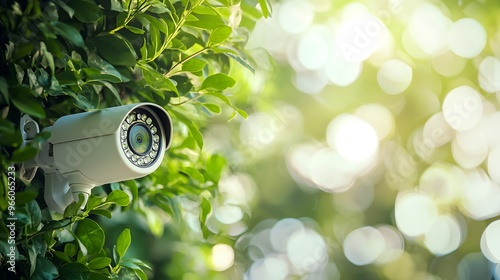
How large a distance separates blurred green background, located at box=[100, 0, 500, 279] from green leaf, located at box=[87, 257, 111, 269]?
161 cm

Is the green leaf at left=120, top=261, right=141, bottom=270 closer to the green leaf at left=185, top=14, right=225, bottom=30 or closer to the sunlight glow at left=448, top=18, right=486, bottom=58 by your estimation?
the green leaf at left=185, top=14, right=225, bottom=30

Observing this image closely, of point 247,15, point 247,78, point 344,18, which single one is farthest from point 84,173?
point 344,18

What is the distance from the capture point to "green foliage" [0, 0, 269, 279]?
819 millimetres

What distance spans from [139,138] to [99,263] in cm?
18

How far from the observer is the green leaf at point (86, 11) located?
89cm

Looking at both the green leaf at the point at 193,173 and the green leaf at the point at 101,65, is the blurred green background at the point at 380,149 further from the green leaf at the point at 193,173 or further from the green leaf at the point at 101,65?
the green leaf at the point at 101,65

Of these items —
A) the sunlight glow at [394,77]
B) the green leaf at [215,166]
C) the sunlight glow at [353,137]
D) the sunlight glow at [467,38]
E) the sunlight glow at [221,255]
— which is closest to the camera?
the green leaf at [215,166]

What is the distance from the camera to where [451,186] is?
2842 millimetres

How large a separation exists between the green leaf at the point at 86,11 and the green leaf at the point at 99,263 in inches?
12.9

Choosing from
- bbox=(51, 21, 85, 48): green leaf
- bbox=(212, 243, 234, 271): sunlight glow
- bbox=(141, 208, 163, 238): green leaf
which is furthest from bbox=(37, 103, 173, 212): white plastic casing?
bbox=(212, 243, 234, 271): sunlight glow

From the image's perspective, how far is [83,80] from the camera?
930mm

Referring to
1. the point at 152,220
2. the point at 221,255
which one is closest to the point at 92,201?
the point at 152,220

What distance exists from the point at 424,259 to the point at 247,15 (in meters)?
1.86

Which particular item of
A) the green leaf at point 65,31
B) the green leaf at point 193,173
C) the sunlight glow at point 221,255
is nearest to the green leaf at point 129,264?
the green leaf at point 193,173
